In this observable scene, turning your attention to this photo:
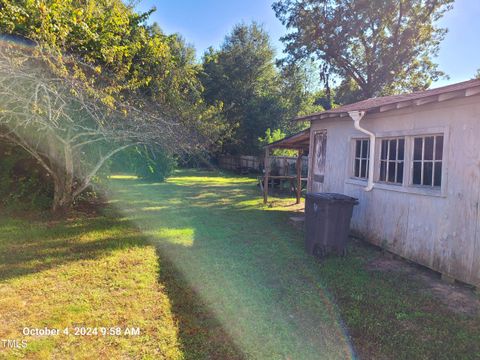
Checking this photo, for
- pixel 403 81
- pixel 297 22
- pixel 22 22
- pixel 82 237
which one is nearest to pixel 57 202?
pixel 82 237

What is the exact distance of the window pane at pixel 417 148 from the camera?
19.1 ft

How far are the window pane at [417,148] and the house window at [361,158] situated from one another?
4.32 ft

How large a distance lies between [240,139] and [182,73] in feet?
62.8

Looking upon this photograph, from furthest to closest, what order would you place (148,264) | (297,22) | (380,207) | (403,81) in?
1. (403,81)
2. (297,22)
3. (380,207)
4. (148,264)

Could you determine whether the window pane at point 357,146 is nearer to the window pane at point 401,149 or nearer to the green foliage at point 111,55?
the window pane at point 401,149

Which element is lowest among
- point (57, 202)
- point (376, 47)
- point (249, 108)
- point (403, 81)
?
Result: point (57, 202)

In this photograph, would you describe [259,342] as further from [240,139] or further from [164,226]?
[240,139]

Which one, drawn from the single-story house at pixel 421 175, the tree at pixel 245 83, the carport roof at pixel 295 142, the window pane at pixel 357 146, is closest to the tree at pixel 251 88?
the tree at pixel 245 83

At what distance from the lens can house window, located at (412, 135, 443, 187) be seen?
5438 millimetres

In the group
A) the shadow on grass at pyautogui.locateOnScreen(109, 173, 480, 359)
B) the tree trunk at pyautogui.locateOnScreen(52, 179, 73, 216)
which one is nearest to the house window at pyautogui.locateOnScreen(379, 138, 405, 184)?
the shadow on grass at pyautogui.locateOnScreen(109, 173, 480, 359)

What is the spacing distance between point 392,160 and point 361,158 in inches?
41.0

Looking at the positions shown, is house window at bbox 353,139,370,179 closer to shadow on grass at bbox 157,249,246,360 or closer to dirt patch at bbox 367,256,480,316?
dirt patch at bbox 367,256,480,316

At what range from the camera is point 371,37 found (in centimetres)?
2264

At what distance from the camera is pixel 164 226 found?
830 centimetres
